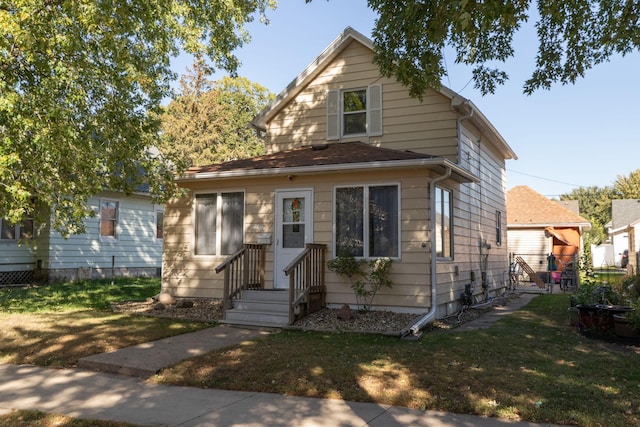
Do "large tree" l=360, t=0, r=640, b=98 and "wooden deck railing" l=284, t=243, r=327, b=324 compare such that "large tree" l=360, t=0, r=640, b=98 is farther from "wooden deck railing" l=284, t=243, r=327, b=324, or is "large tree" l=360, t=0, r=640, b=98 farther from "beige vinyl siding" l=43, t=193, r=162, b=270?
"beige vinyl siding" l=43, t=193, r=162, b=270

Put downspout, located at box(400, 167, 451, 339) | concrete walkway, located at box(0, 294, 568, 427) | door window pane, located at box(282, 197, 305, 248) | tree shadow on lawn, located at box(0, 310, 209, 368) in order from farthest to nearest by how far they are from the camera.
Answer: door window pane, located at box(282, 197, 305, 248)
downspout, located at box(400, 167, 451, 339)
tree shadow on lawn, located at box(0, 310, 209, 368)
concrete walkway, located at box(0, 294, 568, 427)

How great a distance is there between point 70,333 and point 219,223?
4134 millimetres

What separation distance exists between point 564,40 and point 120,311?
1024 cm

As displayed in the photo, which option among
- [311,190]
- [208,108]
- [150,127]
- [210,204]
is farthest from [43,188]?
[208,108]

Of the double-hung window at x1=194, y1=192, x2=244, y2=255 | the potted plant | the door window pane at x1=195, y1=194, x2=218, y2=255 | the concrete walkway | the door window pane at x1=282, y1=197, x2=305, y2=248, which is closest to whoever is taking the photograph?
the concrete walkway

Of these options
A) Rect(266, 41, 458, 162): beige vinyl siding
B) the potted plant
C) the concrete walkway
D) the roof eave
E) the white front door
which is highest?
Rect(266, 41, 458, 162): beige vinyl siding

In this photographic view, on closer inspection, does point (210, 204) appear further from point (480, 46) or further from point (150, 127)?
point (480, 46)

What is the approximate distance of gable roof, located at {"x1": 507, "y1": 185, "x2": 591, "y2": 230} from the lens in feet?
74.7

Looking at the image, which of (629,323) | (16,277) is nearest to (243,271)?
(629,323)

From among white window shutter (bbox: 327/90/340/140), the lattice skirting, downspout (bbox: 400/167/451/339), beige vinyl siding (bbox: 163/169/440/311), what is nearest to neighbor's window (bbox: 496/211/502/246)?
white window shutter (bbox: 327/90/340/140)

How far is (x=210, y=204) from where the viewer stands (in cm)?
1136

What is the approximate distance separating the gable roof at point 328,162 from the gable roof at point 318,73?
58.2 inches

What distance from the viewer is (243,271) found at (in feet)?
32.8

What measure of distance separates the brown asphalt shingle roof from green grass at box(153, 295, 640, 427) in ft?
11.3
